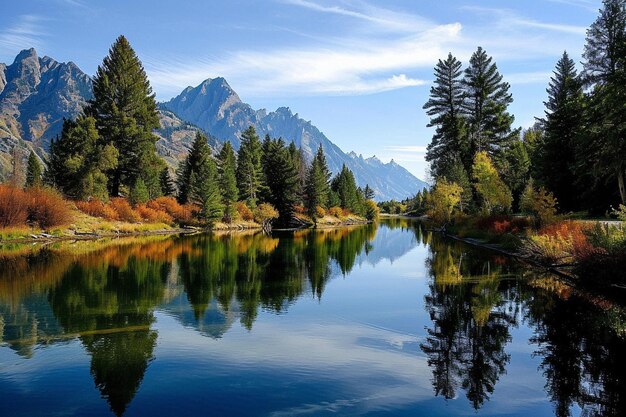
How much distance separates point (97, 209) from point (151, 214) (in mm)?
8859

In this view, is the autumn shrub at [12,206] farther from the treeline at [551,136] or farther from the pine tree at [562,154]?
the pine tree at [562,154]

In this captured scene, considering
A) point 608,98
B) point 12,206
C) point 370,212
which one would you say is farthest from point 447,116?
point 370,212

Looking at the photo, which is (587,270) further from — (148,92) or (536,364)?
(148,92)

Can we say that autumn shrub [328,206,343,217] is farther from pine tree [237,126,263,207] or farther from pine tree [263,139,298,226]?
pine tree [237,126,263,207]

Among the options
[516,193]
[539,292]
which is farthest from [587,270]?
[516,193]

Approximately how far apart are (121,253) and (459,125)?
132 ft

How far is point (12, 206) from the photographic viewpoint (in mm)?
43125

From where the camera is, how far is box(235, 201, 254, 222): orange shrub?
268 feet

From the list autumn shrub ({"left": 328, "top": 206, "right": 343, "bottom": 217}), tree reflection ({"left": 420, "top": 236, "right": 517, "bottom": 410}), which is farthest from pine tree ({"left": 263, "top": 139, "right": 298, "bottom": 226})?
tree reflection ({"left": 420, "top": 236, "right": 517, "bottom": 410})

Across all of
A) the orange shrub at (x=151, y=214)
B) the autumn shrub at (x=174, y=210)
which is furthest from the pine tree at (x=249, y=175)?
the orange shrub at (x=151, y=214)

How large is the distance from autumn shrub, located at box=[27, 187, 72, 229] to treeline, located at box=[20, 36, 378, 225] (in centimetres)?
755

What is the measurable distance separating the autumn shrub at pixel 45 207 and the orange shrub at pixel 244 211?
1400 inches

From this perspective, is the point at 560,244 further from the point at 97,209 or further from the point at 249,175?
the point at 249,175

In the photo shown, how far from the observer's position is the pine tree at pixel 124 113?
6103cm
